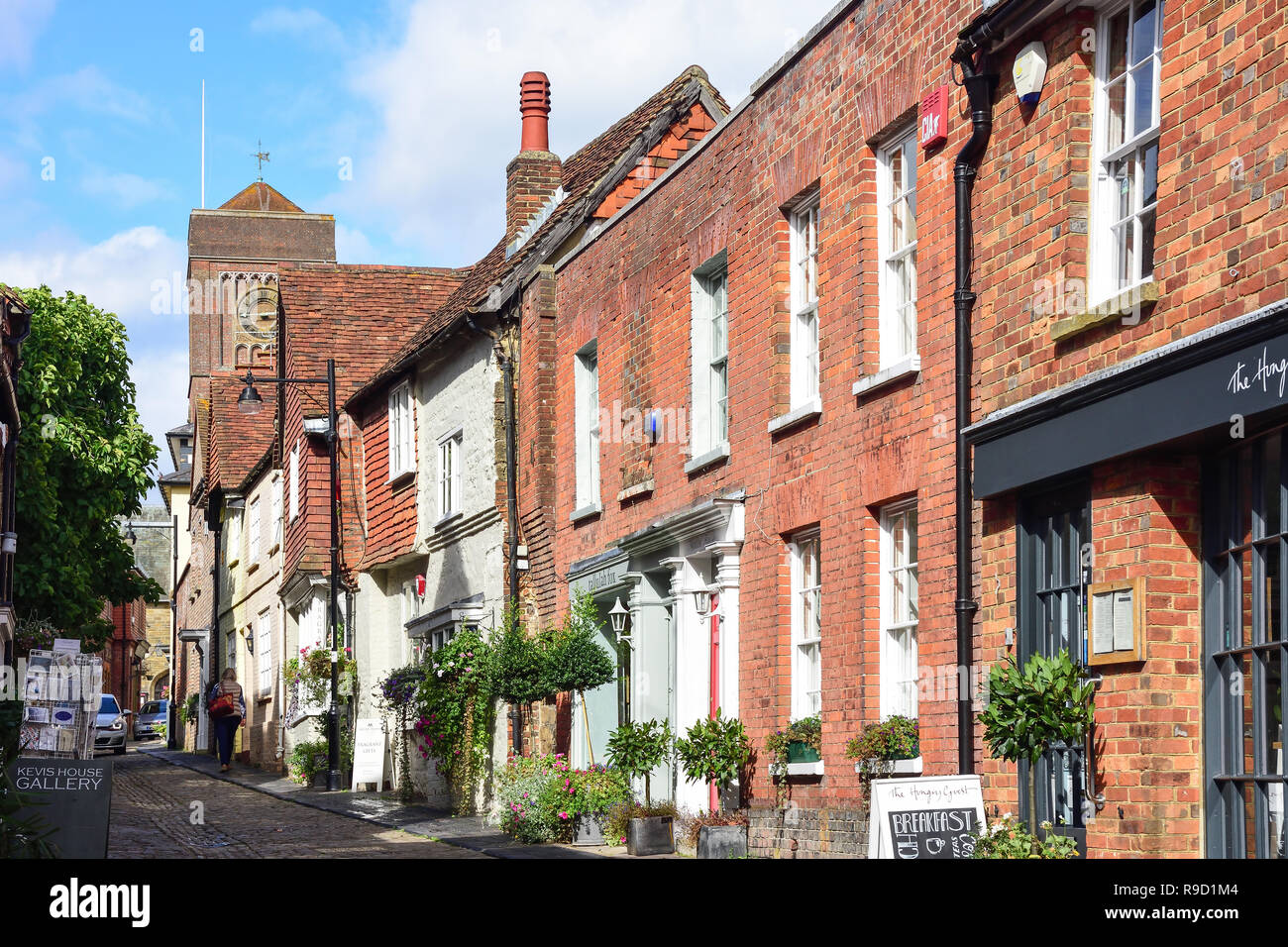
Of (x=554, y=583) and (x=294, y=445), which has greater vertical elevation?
(x=294, y=445)

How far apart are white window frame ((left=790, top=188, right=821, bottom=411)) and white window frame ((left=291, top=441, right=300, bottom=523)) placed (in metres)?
17.8

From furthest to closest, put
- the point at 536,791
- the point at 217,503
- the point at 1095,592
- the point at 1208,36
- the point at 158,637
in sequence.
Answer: the point at 158,637
the point at 217,503
the point at 536,791
the point at 1095,592
the point at 1208,36

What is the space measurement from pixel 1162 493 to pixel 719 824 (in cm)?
619

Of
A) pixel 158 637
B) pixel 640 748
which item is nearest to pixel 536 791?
pixel 640 748

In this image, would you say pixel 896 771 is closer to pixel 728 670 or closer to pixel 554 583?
pixel 728 670

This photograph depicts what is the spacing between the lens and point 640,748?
16.0 meters

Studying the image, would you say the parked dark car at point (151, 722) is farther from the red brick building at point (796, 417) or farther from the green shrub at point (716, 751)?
the green shrub at point (716, 751)

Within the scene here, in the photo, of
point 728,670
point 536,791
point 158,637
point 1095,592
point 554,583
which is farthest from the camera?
point 158,637

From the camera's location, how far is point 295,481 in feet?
103

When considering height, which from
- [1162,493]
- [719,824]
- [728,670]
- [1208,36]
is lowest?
[719,824]

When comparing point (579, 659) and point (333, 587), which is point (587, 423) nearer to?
point (579, 659)

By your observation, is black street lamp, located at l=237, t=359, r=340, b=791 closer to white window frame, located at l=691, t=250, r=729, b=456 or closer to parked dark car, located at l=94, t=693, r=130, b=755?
white window frame, located at l=691, t=250, r=729, b=456

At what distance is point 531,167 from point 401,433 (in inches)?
195

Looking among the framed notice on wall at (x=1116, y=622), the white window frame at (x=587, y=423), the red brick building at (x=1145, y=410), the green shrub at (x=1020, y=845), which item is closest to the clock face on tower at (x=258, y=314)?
the white window frame at (x=587, y=423)
